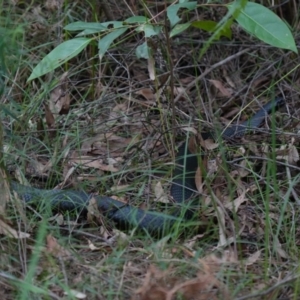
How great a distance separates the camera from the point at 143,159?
3475 mm

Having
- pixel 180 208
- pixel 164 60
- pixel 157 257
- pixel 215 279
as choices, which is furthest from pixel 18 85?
pixel 215 279

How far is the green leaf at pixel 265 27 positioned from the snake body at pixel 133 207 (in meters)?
0.25

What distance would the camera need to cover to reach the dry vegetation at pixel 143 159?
2451mm

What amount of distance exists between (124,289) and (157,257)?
0.19m

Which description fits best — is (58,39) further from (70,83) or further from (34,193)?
(34,193)

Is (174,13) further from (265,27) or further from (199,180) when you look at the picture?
(199,180)

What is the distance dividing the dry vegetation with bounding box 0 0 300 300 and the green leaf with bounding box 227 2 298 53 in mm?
337

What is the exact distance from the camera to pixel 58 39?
13.4 feet

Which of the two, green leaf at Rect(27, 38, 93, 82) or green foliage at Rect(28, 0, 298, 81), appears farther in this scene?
green leaf at Rect(27, 38, 93, 82)

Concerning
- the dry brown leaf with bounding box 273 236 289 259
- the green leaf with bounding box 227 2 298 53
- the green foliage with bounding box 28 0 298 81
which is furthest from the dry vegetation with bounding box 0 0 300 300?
the green leaf with bounding box 227 2 298 53

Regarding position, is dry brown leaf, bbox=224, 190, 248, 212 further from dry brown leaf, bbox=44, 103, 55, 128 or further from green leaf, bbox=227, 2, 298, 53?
dry brown leaf, bbox=44, 103, 55, 128

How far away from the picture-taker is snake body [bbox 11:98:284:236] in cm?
282

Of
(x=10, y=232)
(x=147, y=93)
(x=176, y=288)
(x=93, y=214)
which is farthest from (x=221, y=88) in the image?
(x=176, y=288)

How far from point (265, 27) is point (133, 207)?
33.3 inches
